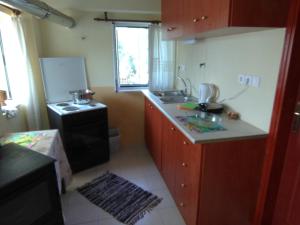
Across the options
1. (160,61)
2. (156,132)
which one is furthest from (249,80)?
(160,61)

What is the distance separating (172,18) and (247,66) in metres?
1.06

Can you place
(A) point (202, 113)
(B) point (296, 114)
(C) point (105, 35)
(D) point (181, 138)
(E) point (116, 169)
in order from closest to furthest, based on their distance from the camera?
(B) point (296, 114) < (D) point (181, 138) < (A) point (202, 113) < (E) point (116, 169) < (C) point (105, 35)

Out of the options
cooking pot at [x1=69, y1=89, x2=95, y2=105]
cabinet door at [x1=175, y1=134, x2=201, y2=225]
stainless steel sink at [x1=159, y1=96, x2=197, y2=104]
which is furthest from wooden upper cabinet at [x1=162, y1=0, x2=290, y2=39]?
cooking pot at [x1=69, y1=89, x2=95, y2=105]

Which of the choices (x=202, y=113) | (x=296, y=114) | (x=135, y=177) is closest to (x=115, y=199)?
(x=135, y=177)

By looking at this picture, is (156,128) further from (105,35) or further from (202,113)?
(105,35)

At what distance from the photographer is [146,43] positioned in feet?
10.6

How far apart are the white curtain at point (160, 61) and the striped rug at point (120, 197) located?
1.56m

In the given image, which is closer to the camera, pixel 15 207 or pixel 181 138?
pixel 15 207

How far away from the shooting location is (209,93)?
228 centimetres

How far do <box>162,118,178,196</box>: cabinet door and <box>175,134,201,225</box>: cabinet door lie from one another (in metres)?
0.11

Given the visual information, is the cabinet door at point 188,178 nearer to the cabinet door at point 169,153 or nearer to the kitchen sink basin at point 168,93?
the cabinet door at point 169,153

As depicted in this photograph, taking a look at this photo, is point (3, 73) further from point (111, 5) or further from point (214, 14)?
point (214, 14)

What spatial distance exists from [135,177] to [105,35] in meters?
2.05

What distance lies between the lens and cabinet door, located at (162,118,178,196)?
2.01 metres
